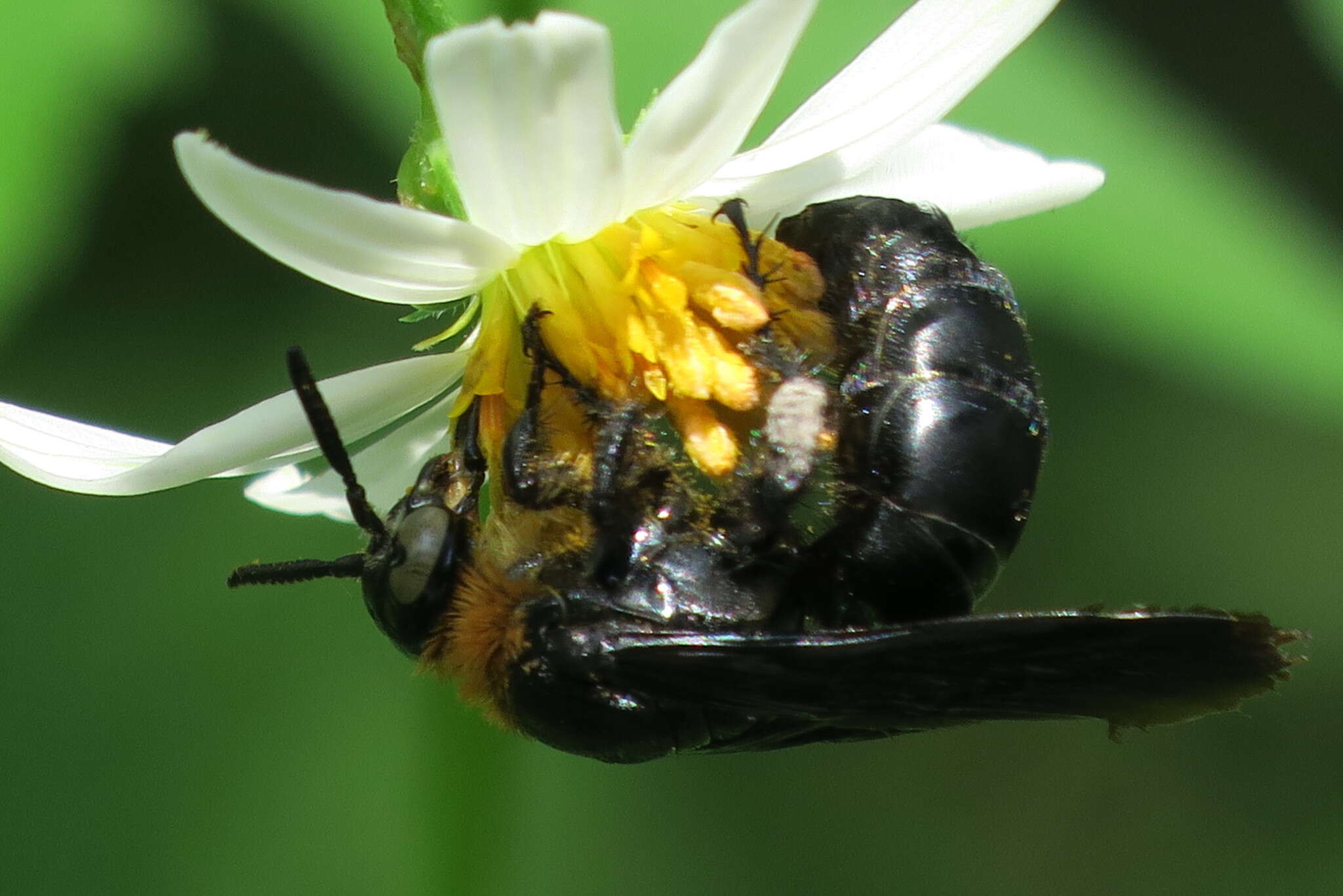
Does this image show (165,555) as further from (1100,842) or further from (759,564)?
(1100,842)

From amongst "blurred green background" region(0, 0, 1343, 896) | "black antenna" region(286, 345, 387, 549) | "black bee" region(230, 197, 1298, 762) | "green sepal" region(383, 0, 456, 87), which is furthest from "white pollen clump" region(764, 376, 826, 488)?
"blurred green background" region(0, 0, 1343, 896)

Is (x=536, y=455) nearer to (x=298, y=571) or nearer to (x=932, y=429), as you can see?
(x=298, y=571)

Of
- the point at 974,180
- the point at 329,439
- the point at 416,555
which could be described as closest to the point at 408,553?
the point at 416,555

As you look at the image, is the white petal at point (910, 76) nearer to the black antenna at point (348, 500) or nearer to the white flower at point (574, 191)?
the white flower at point (574, 191)

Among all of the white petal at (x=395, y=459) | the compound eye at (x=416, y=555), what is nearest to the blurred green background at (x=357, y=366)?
the white petal at (x=395, y=459)

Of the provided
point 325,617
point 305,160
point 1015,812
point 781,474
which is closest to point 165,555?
point 325,617

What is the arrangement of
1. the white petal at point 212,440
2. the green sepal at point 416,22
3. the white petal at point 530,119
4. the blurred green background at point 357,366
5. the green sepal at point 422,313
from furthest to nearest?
the blurred green background at point 357,366, the green sepal at point 422,313, the green sepal at point 416,22, the white petal at point 212,440, the white petal at point 530,119

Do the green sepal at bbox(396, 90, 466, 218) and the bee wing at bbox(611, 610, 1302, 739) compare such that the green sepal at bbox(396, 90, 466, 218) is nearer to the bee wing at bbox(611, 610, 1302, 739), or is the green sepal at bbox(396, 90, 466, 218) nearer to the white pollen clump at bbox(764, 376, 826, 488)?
the white pollen clump at bbox(764, 376, 826, 488)
